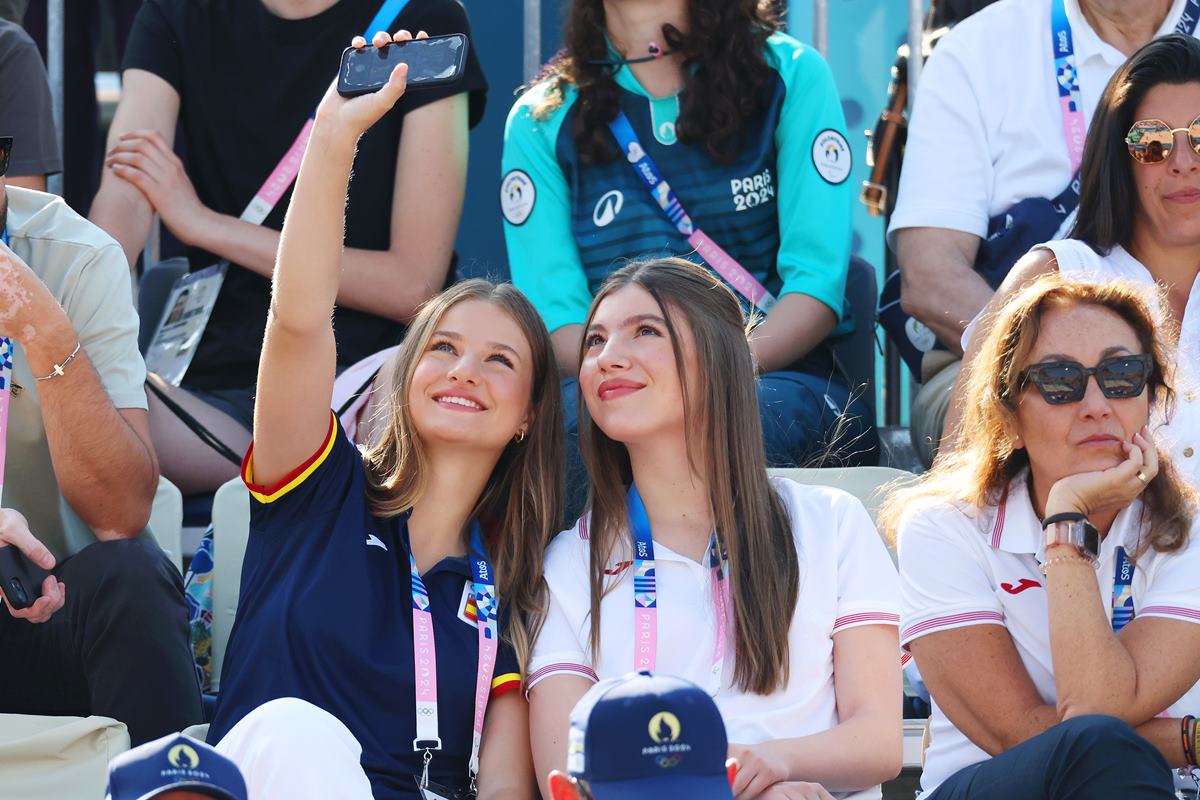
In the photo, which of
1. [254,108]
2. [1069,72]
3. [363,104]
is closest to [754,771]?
[363,104]

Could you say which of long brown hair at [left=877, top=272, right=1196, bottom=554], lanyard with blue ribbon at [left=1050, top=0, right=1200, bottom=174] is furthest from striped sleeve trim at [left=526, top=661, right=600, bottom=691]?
lanyard with blue ribbon at [left=1050, top=0, right=1200, bottom=174]

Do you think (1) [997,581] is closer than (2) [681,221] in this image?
Yes

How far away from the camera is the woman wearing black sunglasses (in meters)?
3.66

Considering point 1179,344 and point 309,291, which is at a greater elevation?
point 309,291

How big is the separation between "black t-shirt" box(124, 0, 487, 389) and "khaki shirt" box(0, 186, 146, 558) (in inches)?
35.2

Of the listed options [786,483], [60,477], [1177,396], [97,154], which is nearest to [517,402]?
[786,483]

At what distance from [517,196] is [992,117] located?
4.12 ft

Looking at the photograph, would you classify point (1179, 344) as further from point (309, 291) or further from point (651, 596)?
point (309, 291)

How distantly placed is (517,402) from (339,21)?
5.70 ft

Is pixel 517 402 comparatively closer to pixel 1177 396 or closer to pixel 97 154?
pixel 1177 396

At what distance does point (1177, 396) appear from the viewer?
326 centimetres

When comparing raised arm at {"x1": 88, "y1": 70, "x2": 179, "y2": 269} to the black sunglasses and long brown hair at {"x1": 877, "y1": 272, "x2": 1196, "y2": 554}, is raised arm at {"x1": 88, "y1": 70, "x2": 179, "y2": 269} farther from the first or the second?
the black sunglasses

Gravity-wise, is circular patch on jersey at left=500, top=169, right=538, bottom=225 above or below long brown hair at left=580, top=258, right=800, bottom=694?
above

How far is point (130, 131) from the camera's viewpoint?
14.3ft
